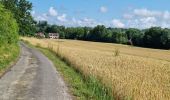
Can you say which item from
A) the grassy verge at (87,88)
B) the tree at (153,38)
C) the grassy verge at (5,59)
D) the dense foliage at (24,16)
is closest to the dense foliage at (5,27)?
the grassy verge at (5,59)

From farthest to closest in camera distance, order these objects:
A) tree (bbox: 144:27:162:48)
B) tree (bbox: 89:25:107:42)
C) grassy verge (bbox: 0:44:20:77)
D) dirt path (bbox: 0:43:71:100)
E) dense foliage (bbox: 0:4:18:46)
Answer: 1. tree (bbox: 89:25:107:42)
2. tree (bbox: 144:27:162:48)
3. dense foliage (bbox: 0:4:18:46)
4. grassy verge (bbox: 0:44:20:77)
5. dirt path (bbox: 0:43:71:100)

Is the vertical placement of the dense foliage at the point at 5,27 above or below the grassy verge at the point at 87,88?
above

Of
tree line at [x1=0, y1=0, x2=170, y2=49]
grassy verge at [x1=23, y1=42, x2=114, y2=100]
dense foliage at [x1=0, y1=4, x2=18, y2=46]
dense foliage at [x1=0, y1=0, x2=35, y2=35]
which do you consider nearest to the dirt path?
grassy verge at [x1=23, y1=42, x2=114, y2=100]

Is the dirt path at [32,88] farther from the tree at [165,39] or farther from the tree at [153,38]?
the tree at [153,38]

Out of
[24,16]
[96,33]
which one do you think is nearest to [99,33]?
[96,33]

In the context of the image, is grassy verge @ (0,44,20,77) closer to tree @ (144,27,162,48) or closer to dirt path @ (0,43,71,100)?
dirt path @ (0,43,71,100)

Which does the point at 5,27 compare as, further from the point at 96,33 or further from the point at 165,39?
the point at 96,33

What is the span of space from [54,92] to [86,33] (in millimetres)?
164150

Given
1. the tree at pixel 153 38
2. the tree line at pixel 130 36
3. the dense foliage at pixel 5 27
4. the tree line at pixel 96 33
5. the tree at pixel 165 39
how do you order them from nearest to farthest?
the dense foliage at pixel 5 27 → the tree line at pixel 96 33 → the tree at pixel 165 39 → the tree line at pixel 130 36 → the tree at pixel 153 38

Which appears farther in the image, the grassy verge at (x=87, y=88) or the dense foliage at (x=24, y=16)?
the dense foliage at (x=24, y=16)

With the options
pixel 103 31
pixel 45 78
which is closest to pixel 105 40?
pixel 103 31

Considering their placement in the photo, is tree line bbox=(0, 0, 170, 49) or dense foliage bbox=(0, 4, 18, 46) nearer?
dense foliage bbox=(0, 4, 18, 46)

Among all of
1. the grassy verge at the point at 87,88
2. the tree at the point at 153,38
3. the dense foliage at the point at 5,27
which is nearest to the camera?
the grassy verge at the point at 87,88

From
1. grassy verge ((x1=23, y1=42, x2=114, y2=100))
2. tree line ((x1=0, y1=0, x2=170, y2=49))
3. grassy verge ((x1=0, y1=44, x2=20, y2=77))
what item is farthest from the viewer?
tree line ((x1=0, y1=0, x2=170, y2=49))
